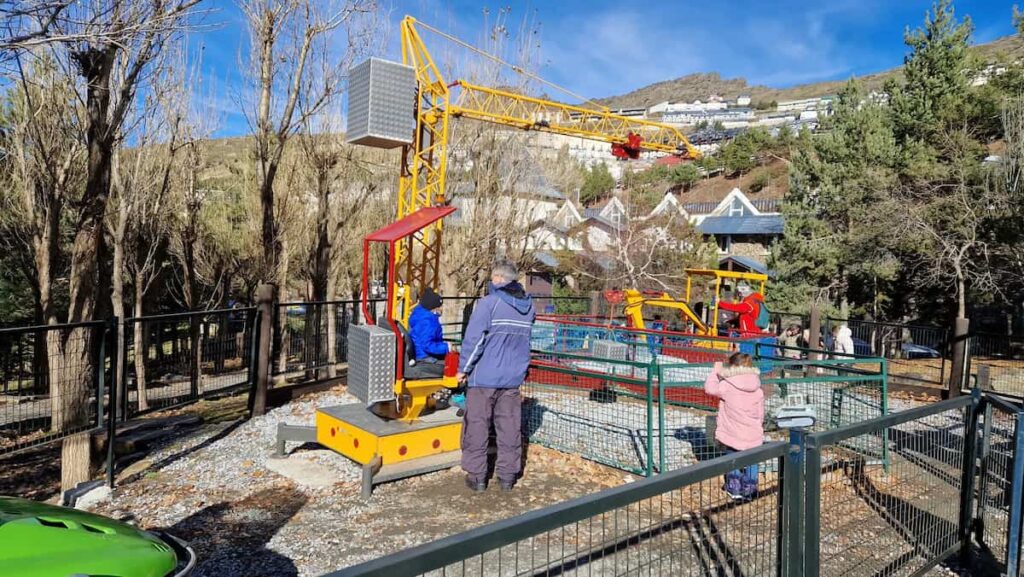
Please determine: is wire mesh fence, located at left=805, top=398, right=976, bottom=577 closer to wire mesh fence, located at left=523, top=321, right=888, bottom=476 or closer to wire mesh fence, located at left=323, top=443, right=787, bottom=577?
wire mesh fence, located at left=323, top=443, right=787, bottom=577

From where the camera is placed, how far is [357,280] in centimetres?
2456

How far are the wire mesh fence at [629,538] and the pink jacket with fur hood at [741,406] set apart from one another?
166 centimetres

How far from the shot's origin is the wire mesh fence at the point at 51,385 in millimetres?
6031

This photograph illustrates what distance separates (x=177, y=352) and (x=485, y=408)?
484 centimetres

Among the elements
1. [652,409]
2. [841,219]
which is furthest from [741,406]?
[841,219]

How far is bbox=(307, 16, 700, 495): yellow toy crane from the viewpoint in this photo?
247 inches

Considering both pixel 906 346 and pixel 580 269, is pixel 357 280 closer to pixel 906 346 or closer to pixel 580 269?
pixel 580 269

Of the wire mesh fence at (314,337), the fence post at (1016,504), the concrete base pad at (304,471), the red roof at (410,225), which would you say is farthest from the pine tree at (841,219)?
the concrete base pad at (304,471)

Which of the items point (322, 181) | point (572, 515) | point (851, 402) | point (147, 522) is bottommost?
point (147, 522)

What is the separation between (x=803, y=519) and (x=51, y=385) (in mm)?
6979

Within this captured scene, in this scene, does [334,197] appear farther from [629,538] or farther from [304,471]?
[629,538]

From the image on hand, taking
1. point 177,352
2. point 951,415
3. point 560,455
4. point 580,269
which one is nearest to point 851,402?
point 951,415

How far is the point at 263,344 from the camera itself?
902 centimetres

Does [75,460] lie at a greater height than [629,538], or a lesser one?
lesser
